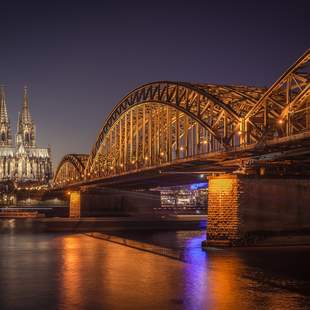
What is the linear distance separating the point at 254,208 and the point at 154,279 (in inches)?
714

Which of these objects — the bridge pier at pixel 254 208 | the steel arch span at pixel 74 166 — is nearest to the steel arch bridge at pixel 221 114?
the bridge pier at pixel 254 208

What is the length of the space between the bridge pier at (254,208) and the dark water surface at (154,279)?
6.43 ft

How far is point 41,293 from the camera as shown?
27422 millimetres

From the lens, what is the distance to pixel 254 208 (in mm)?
47688

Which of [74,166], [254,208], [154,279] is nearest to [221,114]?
[254,208]

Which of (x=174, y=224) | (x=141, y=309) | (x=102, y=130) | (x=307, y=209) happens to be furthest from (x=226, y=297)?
(x=102, y=130)

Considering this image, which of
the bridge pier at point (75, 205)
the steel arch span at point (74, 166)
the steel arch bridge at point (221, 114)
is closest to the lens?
the steel arch bridge at point (221, 114)

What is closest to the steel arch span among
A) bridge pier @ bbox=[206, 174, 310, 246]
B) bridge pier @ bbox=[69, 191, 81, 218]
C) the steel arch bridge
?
bridge pier @ bbox=[69, 191, 81, 218]

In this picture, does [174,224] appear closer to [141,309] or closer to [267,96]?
[267,96]

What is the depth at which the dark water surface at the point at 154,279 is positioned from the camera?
24922mm

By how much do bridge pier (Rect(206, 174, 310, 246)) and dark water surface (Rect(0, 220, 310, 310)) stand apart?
1959mm

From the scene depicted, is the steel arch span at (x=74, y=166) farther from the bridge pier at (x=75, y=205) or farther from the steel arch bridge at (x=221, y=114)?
the steel arch bridge at (x=221, y=114)

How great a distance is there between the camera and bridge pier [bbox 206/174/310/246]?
47344 mm

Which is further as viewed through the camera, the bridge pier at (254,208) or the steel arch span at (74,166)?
the steel arch span at (74,166)
